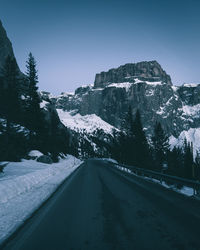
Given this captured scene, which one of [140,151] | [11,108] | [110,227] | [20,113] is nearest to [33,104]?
[20,113]

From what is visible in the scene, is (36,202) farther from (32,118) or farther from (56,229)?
(32,118)

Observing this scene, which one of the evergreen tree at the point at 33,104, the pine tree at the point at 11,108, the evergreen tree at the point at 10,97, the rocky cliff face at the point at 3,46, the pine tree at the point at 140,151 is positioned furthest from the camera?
the rocky cliff face at the point at 3,46

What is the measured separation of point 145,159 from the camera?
39844 millimetres

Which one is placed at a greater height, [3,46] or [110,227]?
[3,46]

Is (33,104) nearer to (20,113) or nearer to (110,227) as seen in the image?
(20,113)

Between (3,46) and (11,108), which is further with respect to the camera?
(3,46)

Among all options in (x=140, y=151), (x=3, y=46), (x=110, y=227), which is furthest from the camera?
(x=3, y=46)

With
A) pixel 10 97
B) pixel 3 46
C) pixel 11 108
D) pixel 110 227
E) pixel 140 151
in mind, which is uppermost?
pixel 3 46

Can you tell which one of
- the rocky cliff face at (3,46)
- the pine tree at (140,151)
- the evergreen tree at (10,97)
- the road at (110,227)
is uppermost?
the rocky cliff face at (3,46)

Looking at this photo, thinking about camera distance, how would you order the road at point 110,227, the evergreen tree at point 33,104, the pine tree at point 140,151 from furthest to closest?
the pine tree at point 140,151 → the evergreen tree at point 33,104 → the road at point 110,227

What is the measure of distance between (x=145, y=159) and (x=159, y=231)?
122 ft

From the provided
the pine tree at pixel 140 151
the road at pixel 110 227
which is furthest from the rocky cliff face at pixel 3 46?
the road at pixel 110 227

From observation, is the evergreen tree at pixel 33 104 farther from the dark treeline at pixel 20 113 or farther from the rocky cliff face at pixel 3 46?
the rocky cliff face at pixel 3 46

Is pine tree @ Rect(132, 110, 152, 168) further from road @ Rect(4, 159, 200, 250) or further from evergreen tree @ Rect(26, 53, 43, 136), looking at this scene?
road @ Rect(4, 159, 200, 250)
